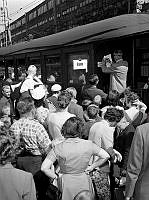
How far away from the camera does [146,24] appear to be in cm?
698

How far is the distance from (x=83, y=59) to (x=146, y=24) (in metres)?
2.12

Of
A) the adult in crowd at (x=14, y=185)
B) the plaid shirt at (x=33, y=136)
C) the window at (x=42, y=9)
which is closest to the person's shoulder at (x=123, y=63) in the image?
the plaid shirt at (x=33, y=136)

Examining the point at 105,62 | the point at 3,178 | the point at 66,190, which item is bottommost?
the point at 66,190

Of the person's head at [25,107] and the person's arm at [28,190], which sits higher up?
the person's head at [25,107]

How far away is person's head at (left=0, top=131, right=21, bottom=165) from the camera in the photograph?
2.70 metres

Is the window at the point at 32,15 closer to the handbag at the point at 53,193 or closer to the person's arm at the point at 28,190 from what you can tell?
the handbag at the point at 53,193

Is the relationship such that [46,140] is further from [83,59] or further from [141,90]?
[83,59]

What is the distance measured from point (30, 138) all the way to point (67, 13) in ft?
70.7

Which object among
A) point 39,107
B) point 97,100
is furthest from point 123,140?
point 97,100

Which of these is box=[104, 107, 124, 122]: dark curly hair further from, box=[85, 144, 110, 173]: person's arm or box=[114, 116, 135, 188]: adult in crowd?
box=[85, 144, 110, 173]: person's arm

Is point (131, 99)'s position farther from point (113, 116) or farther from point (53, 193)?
point (53, 193)

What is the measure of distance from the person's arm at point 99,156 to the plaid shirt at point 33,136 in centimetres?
55

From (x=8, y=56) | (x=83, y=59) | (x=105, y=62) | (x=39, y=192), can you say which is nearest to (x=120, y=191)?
(x=39, y=192)

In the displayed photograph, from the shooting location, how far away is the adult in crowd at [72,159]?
10.9 ft
